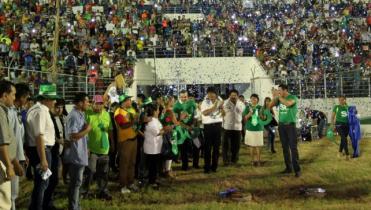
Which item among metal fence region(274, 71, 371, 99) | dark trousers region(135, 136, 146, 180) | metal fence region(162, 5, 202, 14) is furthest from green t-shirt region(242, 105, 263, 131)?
metal fence region(162, 5, 202, 14)

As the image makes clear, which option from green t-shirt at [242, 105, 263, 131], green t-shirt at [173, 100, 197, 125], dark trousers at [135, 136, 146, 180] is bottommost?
dark trousers at [135, 136, 146, 180]

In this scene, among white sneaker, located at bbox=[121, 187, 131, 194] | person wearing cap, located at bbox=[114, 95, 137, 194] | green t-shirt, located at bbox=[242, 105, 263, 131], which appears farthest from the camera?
green t-shirt, located at bbox=[242, 105, 263, 131]

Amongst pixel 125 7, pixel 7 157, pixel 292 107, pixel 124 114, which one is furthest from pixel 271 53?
pixel 7 157

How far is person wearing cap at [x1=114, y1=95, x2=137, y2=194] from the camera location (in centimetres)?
923

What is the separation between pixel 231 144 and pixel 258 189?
101 inches

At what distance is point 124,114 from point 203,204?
6.94 feet

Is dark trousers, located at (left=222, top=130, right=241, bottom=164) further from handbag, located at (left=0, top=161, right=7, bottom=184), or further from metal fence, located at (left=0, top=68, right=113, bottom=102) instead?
handbag, located at (left=0, top=161, right=7, bottom=184)

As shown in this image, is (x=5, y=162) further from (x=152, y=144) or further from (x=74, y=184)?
(x=152, y=144)

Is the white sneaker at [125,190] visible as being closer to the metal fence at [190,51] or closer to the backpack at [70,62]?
the backpack at [70,62]

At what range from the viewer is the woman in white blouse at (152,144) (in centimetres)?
979

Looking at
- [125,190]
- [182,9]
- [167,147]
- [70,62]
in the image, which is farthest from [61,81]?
[182,9]

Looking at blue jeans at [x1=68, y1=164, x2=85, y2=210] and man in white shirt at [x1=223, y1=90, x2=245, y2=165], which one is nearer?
blue jeans at [x1=68, y1=164, x2=85, y2=210]

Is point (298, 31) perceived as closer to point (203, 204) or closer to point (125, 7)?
point (125, 7)

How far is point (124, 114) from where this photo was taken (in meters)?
9.23
